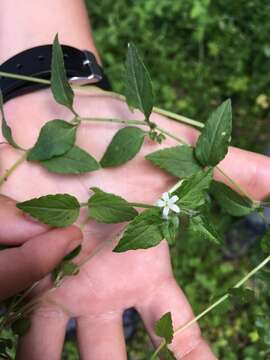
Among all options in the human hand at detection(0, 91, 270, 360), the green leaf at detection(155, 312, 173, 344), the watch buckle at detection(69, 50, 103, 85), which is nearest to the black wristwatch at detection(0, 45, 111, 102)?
the watch buckle at detection(69, 50, 103, 85)

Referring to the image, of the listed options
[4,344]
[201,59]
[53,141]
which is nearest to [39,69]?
[53,141]

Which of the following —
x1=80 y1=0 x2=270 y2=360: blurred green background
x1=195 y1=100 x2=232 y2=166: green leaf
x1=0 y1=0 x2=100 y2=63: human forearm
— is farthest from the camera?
x1=80 y1=0 x2=270 y2=360: blurred green background

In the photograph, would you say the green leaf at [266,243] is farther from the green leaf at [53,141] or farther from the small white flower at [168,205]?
the green leaf at [53,141]

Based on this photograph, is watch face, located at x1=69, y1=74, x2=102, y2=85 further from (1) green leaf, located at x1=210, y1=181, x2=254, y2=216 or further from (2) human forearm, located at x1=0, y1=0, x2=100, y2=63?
(1) green leaf, located at x1=210, y1=181, x2=254, y2=216

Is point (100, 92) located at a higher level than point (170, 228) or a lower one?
higher

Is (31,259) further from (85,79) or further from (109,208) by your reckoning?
(85,79)
